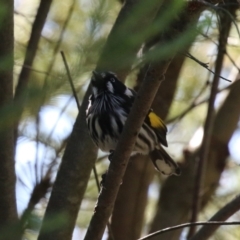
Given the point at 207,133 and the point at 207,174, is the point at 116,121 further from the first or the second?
the point at 207,174

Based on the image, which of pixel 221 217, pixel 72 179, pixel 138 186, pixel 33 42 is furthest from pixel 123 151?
pixel 138 186

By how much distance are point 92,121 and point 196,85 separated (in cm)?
117

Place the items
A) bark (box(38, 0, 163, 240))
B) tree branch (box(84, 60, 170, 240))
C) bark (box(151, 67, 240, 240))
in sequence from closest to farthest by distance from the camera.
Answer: tree branch (box(84, 60, 170, 240))
bark (box(38, 0, 163, 240))
bark (box(151, 67, 240, 240))

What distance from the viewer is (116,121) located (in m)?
2.82

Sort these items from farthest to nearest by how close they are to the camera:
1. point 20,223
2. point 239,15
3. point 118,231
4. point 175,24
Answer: point 118,231 < point 239,15 < point 175,24 < point 20,223

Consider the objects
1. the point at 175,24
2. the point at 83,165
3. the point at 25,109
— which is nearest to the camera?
the point at 25,109

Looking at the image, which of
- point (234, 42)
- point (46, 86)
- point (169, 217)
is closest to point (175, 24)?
point (46, 86)

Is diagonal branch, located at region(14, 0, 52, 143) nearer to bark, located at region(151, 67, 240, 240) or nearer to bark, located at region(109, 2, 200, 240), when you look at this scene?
bark, located at region(109, 2, 200, 240)

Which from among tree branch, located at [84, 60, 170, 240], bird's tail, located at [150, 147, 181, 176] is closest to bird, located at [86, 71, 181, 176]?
bird's tail, located at [150, 147, 181, 176]

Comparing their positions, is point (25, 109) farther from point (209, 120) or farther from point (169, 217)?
point (169, 217)

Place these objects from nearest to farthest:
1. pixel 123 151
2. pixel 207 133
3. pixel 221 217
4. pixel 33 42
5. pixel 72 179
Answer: pixel 123 151
pixel 221 217
pixel 72 179
pixel 33 42
pixel 207 133

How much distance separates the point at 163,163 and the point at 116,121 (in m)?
0.36

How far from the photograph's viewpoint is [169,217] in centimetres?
310

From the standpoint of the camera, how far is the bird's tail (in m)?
2.97
